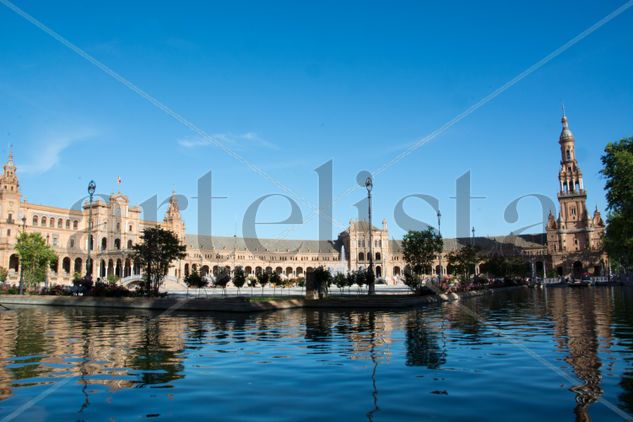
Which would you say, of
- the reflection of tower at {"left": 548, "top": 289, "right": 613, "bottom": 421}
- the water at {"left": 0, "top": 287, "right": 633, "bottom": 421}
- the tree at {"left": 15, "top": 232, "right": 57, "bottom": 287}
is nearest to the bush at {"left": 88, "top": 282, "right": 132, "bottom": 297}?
the water at {"left": 0, "top": 287, "right": 633, "bottom": 421}

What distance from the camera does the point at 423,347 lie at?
16.1 metres

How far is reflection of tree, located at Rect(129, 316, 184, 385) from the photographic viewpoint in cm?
1164

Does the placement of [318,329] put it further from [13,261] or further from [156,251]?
[13,261]

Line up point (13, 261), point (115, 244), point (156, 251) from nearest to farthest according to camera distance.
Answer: point (156, 251) < point (13, 261) < point (115, 244)

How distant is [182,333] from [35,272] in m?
47.7

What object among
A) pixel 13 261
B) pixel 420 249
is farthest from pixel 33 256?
pixel 420 249

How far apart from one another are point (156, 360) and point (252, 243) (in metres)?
145

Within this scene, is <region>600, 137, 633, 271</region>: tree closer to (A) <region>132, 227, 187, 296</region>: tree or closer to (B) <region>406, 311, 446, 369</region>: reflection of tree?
(B) <region>406, 311, 446, 369</region>: reflection of tree

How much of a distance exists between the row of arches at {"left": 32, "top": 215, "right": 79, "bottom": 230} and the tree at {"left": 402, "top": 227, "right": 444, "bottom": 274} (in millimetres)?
84429

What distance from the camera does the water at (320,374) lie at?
874cm

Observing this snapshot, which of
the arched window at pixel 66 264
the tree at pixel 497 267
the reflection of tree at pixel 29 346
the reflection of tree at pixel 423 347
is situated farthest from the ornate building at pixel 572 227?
the reflection of tree at pixel 29 346

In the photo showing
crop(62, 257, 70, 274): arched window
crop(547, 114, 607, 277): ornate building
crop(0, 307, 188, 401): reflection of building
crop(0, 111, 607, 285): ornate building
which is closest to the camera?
crop(0, 307, 188, 401): reflection of building

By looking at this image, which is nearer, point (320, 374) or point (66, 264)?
point (320, 374)

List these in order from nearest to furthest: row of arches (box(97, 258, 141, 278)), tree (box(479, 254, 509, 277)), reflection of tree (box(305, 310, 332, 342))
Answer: reflection of tree (box(305, 310, 332, 342)) < tree (box(479, 254, 509, 277)) < row of arches (box(97, 258, 141, 278))
